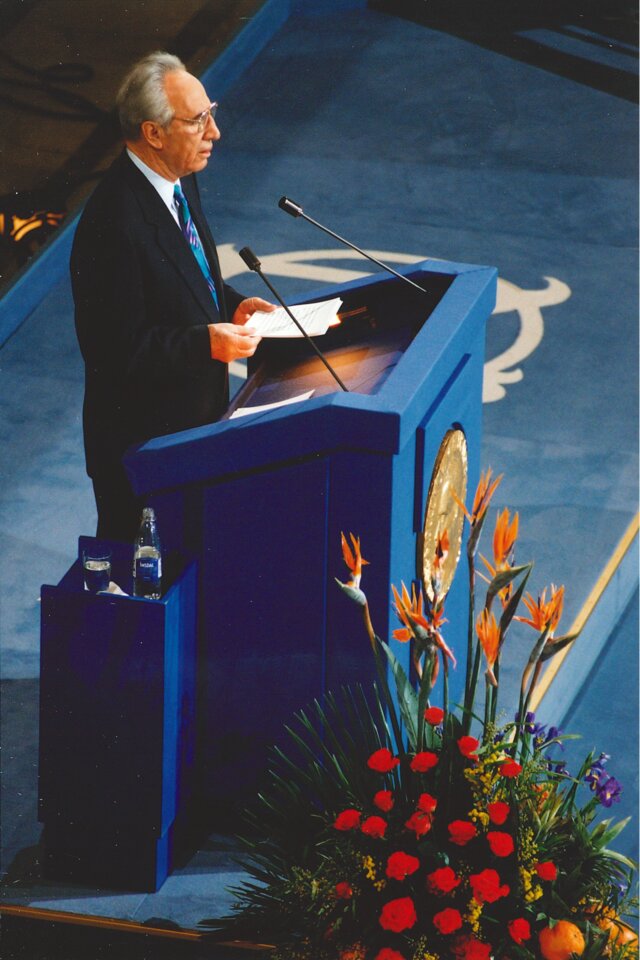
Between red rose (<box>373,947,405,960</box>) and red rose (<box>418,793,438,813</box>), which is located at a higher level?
red rose (<box>418,793,438,813</box>)

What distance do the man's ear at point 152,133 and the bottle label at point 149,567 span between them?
2.99ft

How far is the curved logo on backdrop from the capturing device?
6.48m

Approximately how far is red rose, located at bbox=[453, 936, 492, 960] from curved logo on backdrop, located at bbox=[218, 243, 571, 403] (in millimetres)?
3612

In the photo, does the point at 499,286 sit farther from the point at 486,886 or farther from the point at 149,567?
the point at 486,886

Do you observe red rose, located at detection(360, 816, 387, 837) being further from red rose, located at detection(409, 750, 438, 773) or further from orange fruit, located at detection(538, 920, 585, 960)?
orange fruit, located at detection(538, 920, 585, 960)

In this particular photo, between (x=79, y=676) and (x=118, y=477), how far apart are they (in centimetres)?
56

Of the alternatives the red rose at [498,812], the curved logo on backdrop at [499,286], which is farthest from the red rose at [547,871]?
the curved logo on backdrop at [499,286]

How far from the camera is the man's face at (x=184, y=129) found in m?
3.65

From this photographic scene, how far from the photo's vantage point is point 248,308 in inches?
157

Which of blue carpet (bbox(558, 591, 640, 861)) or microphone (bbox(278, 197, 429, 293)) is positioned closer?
microphone (bbox(278, 197, 429, 293))

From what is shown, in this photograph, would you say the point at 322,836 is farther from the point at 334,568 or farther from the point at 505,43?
the point at 505,43

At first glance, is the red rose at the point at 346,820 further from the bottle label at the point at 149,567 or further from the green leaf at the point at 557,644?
the bottle label at the point at 149,567

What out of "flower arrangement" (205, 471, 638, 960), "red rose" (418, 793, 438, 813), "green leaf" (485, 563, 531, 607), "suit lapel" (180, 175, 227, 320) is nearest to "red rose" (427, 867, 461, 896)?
"flower arrangement" (205, 471, 638, 960)

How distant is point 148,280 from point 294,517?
63cm
